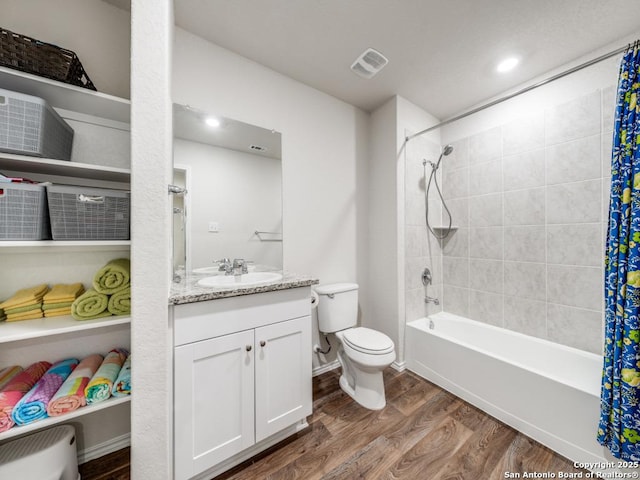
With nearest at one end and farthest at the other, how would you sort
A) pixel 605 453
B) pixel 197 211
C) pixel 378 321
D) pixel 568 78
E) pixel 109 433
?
pixel 605 453 < pixel 109 433 < pixel 197 211 < pixel 568 78 < pixel 378 321

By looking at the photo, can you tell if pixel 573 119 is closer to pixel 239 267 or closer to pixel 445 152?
pixel 445 152

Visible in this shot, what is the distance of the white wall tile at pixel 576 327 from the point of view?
1.61 meters

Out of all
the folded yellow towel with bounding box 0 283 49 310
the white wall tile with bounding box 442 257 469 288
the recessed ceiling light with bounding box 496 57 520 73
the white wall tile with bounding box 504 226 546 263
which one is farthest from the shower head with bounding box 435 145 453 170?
the folded yellow towel with bounding box 0 283 49 310

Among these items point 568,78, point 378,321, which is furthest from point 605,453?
point 568,78

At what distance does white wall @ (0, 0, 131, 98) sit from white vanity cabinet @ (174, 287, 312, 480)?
130 centimetres

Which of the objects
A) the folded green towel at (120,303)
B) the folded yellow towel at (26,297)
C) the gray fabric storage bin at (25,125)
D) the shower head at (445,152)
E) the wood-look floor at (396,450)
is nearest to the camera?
the gray fabric storage bin at (25,125)

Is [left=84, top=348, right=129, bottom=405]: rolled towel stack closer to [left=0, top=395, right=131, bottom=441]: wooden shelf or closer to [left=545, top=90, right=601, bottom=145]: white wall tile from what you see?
[left=0, top=395, right=131, bottom=441]: wooden shelf

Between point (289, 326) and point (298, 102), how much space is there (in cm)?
172

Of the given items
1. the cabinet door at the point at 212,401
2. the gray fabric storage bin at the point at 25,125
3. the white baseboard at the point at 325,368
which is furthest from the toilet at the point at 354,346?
the gray fabric storage bin at the point at 25,125

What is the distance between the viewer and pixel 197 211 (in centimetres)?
155

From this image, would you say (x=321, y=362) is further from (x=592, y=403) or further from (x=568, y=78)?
(x=568, y=78)

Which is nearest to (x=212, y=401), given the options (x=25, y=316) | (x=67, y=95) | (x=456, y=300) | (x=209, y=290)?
(x=209, y=290)

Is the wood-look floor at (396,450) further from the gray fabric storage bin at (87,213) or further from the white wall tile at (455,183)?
the white wall tile at (455,183)

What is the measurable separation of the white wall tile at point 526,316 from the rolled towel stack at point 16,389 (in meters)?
2.96
